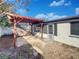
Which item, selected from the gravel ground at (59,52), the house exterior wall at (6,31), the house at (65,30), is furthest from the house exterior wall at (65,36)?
the house exterior wall at (6,31)

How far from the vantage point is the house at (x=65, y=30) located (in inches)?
486

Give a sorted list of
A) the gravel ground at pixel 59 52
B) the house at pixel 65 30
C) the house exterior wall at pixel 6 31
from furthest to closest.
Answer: the house exterior wall at pixel 6 31
the house at pixel 65 30
the gravel ground at pixel 59 52

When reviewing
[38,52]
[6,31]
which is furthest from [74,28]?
[6,31]

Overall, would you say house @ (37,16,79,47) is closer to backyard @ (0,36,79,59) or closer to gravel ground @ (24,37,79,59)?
gravel ground @ (24,37,79,59)

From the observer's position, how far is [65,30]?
14.1 meters

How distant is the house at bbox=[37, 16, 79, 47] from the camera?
486 inches

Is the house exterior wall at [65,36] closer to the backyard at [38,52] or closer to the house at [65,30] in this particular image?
the house at [65,30]

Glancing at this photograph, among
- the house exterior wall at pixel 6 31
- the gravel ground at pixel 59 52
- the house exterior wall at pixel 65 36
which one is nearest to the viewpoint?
the gravel ground at pixel 59 52

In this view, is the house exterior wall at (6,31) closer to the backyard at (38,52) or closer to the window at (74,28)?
the backyard at (38,52)

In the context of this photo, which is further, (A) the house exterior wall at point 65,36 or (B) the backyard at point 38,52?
(A) the house exterior wall at point 65,36

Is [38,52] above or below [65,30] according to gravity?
below

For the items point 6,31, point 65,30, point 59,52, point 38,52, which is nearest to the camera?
point 38,52

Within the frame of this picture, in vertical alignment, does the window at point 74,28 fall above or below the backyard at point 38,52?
above

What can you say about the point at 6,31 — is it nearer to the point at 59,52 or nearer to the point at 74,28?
the point at 74,28
